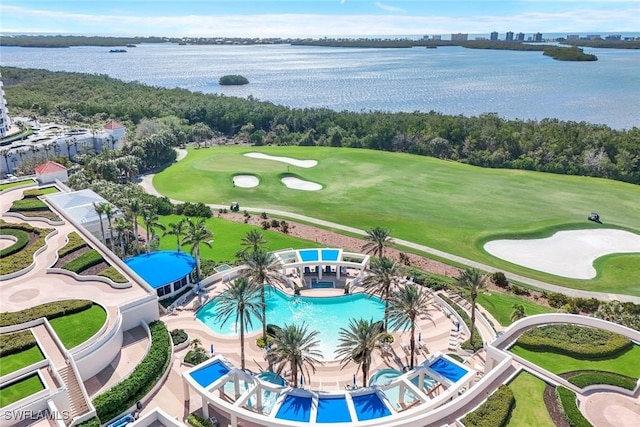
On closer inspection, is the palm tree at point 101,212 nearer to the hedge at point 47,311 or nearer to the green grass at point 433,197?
the hedge at point 47,311

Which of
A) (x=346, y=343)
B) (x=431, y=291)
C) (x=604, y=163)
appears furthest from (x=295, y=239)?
(x=604, y=163)

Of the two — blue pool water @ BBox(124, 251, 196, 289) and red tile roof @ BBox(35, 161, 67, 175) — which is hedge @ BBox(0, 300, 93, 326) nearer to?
blue pool water @ BBox(124, 251, 196, 289)

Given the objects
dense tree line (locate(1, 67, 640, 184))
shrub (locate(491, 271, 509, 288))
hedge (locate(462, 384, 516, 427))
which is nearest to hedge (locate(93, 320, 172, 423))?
hedge (locate(462, 384, 516, 427))

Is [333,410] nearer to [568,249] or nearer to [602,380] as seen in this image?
[602,380]

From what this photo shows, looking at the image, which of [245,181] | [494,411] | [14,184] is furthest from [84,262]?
[245,181]

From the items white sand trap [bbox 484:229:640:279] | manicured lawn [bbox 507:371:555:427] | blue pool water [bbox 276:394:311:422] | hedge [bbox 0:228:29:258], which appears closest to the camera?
manicured lawn [bbox 507:371:555:427]

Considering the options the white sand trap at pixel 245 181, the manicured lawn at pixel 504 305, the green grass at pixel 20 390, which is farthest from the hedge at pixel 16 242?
the manicured lawn at pixel 504 305
